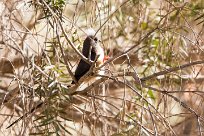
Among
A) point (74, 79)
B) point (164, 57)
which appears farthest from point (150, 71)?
point (74, 79)

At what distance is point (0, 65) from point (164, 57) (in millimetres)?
1027

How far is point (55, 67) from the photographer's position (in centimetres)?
218

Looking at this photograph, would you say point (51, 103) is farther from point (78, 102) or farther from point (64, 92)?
point (78, 102)

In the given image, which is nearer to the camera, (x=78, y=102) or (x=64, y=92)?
(x=64, y=92)

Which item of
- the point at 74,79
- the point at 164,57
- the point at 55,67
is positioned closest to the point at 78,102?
the point at 164,57

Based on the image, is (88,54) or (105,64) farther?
(88,54)

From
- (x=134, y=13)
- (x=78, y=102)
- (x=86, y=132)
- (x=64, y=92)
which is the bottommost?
(x=86, y=132)

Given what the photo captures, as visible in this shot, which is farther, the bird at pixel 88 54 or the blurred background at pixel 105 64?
the bird at pixel 88 54

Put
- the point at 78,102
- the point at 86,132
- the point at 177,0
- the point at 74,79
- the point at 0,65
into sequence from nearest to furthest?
1. the point at 74,79
2. the point at 177,0
3. the point at 0,65
4. the point at 78,102
5. the point at 86,132

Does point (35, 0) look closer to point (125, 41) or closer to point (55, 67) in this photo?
point (55, 67)

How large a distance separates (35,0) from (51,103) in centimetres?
45

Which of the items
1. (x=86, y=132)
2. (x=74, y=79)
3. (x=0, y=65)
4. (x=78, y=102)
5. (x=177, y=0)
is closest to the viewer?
(x=74, y=79)

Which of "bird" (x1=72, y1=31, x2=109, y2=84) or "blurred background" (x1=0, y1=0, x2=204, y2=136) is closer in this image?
"blurred background" (x1=0, y1=0, x2=204, y2=136)

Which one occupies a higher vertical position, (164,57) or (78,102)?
(164,57)
